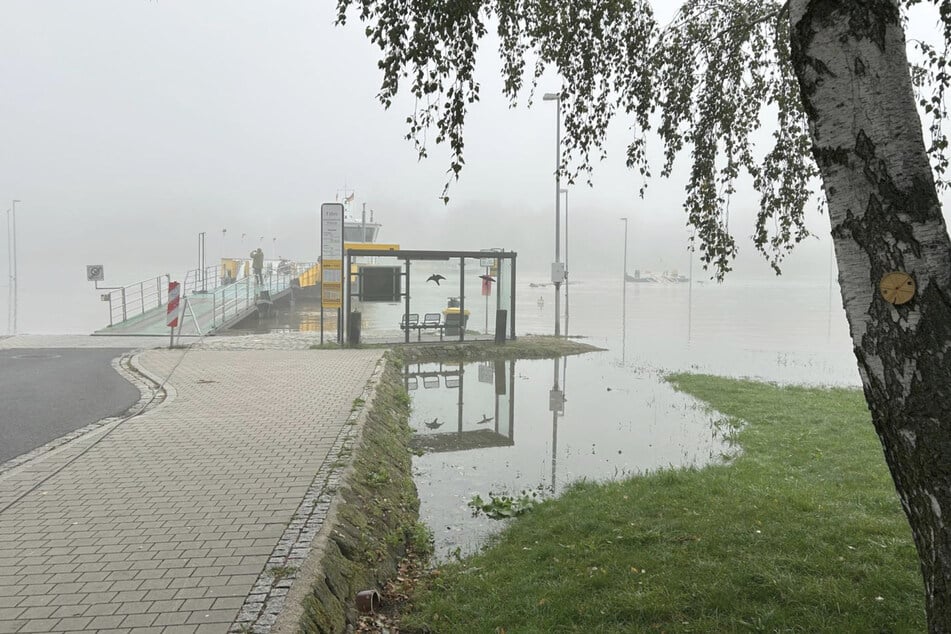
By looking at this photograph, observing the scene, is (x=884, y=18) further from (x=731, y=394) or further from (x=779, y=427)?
(x=731, y=394)

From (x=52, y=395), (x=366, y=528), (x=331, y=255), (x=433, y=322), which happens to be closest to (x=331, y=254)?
(x=331, y=255)

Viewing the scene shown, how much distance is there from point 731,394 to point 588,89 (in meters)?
8.20

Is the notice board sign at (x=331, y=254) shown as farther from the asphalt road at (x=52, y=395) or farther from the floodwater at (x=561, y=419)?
the asphalt road at (x=52, y=395)

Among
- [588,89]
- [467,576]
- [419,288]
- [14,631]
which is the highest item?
[588,89]

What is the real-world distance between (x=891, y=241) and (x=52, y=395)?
10768mm

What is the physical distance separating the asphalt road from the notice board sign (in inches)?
204

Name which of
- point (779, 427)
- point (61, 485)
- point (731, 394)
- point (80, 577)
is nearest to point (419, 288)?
point (731, 394)

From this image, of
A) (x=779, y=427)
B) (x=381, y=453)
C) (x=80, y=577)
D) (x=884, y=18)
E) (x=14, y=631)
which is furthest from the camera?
(x=779, y=427)

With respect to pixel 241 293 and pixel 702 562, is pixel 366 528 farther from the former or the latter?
pixel 241 293

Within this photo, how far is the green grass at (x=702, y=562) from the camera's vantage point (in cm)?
356

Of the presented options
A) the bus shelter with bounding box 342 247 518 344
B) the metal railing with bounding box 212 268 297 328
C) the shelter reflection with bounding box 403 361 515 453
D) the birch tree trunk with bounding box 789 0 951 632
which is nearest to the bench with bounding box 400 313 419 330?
the bus shelter with bounding box 342 247 518 344

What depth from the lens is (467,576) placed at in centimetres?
454

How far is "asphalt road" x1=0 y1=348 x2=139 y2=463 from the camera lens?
750 centimetres

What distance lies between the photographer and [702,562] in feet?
13.8
